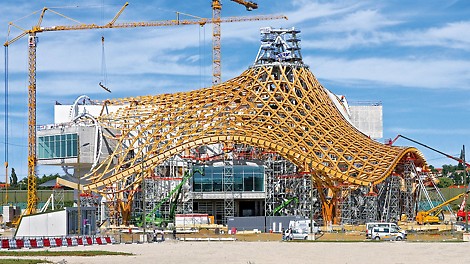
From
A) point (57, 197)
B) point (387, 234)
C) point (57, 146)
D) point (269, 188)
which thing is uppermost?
point (57, 146)

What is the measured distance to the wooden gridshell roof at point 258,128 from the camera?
111438 millimetres

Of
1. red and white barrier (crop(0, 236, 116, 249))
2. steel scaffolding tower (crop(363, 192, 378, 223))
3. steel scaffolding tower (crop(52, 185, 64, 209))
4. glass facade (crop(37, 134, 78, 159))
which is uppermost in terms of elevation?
glass facade (crop(37, 134, 78, 159))

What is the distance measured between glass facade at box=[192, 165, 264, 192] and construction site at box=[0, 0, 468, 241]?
0.13m

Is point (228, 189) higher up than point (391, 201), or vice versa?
point (228, 189)

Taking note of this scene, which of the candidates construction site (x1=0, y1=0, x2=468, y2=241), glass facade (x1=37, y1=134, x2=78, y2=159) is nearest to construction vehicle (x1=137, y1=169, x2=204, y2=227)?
construction site (x1=0, y1=0, x2=468, y2=241)

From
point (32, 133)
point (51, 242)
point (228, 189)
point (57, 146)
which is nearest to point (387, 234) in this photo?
point (51, 242)

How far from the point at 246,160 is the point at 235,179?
4996 mm

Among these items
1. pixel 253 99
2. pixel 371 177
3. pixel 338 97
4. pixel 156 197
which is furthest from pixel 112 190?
pixel 338 97

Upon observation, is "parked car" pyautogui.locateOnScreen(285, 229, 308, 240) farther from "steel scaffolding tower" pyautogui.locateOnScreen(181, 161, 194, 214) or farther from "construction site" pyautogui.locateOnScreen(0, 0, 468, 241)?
"steel scaffolding tower" pyautogui.locateOnScreen(181, 161, 194, 214)

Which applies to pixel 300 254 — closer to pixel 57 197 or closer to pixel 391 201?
pixel 391 201

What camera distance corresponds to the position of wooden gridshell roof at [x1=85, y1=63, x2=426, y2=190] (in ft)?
366

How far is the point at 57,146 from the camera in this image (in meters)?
134

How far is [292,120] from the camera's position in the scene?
11969 cm

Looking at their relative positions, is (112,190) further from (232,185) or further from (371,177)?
(371,177)
